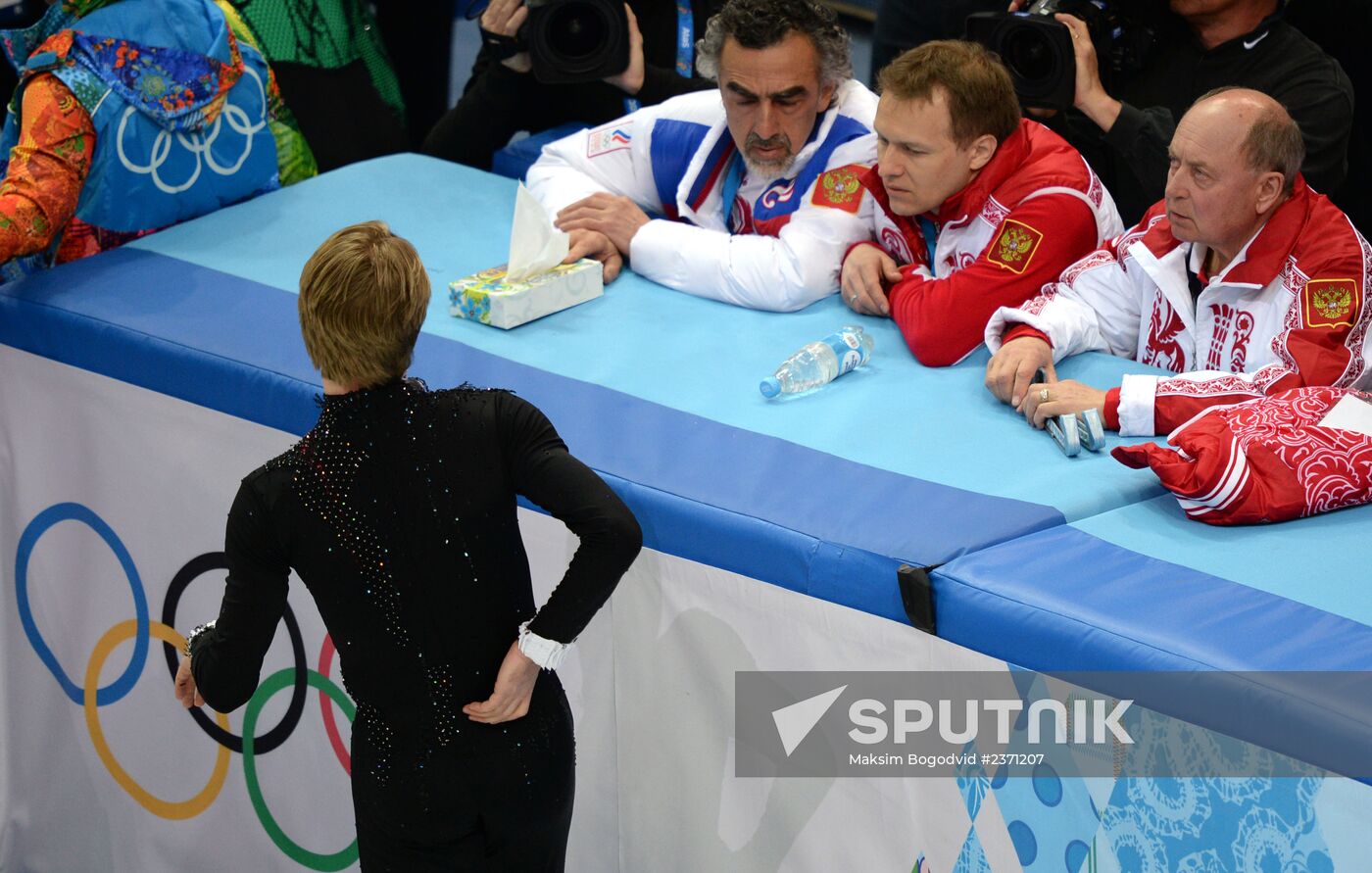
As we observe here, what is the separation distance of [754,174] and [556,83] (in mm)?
603

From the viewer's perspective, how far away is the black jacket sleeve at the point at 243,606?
1.33 m

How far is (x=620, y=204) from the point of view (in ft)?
7.91

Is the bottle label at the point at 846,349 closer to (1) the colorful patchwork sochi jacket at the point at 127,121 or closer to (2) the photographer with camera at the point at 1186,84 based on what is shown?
(2) the photographer with camera at the point at 1186,84

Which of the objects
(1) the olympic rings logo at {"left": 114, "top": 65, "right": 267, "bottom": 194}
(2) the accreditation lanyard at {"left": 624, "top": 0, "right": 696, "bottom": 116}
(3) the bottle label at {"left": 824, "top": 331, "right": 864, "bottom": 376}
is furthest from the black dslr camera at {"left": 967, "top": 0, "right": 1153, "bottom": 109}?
(1) the olympic rings logo at {"left": 114, "top": 65, "right": 267, "bottom": 194}

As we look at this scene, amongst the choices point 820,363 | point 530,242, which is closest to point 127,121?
point 530,242

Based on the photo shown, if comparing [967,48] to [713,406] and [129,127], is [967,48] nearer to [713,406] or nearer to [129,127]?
[713,406]

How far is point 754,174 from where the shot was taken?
7.91ft

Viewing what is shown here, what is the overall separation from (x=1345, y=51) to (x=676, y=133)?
1.17 metres

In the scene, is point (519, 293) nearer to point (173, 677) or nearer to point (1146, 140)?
point (173, 677)

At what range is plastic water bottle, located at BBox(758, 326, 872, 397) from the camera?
1963mm

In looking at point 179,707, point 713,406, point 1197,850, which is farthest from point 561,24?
point 1197,850

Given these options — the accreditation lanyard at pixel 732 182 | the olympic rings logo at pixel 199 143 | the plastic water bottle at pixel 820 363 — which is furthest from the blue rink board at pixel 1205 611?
the olympic rings logo at pixel 199 143

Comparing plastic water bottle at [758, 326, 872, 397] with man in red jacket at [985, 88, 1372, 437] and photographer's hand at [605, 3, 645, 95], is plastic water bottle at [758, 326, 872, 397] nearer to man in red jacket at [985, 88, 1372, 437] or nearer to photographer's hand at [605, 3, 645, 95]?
man in red jacket at [985, 88, 1372, 437]

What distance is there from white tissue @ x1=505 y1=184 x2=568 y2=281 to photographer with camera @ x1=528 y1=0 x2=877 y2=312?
10 centimetres
